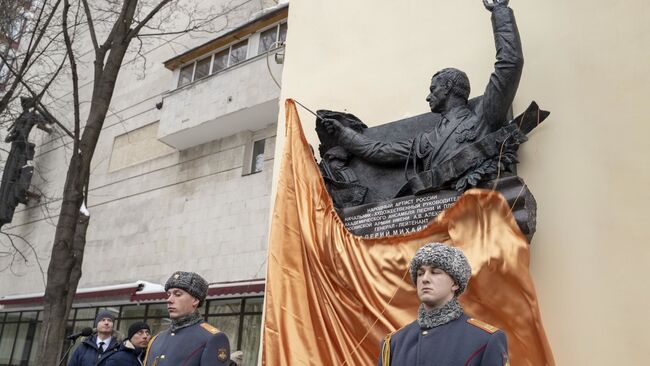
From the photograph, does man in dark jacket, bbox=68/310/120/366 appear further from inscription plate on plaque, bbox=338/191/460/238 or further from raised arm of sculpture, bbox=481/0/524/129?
raised arm of sculpture, bbox=481/0/524/129

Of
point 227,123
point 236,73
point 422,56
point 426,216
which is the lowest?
point 426,216

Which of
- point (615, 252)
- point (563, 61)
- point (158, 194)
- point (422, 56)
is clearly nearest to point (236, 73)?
point (158, 194)

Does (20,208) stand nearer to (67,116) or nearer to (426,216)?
(67,116)

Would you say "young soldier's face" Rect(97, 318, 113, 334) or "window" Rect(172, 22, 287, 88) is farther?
"window" Rect(172, 22, 287, 88)

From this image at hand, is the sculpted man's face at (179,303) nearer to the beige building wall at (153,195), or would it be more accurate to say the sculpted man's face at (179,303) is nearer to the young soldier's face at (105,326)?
the young soldier's face at (105,326)

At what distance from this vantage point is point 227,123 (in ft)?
34.0

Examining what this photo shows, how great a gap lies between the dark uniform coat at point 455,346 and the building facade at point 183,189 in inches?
253

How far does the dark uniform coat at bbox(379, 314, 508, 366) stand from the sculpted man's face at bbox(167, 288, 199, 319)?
130cm

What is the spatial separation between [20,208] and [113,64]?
9.09m

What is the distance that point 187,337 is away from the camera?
121 inches

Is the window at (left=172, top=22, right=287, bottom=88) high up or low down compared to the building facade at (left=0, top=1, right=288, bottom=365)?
up

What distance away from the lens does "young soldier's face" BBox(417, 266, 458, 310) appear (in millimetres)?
2240

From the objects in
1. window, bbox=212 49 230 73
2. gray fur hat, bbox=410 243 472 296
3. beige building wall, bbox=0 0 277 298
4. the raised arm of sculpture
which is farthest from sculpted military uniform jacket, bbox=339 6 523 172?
window, bbox=212 49 230 73

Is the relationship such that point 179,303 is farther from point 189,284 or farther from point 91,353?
point 91,353
